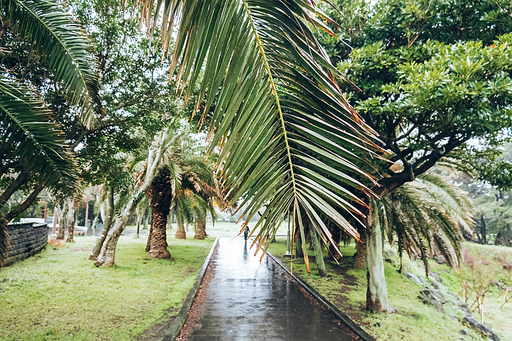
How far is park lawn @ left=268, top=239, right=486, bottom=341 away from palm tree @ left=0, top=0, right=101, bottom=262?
6298 millimetres

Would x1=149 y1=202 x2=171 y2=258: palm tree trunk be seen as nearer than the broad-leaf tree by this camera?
No

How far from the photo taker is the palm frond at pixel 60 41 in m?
3.12

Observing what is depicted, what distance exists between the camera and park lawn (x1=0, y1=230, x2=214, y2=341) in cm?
495

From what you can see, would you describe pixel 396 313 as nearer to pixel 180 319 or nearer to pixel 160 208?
pixel 180 319

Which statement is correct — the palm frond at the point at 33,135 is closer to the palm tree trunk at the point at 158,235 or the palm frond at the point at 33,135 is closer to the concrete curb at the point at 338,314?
the concrete curb at the point at 338,314

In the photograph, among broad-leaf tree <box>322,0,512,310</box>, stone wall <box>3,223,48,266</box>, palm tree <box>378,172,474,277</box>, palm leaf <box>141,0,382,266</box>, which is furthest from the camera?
stone wall <box>3,223,48,266</box>

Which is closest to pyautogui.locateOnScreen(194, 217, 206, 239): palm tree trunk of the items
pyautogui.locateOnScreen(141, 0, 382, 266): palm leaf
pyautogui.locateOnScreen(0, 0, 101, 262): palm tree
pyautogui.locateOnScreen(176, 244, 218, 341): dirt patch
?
pyautogui.locateOnScreen(176, 244, 218, 341): dirt patch

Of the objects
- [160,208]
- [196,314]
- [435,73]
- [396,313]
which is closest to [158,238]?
[160,208]

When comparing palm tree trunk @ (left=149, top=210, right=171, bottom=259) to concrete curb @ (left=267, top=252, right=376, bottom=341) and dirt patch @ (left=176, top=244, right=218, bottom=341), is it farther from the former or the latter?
concrete curb @ (left=267, top=252, right=376, bottom=341)

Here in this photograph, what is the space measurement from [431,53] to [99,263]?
11.8 m

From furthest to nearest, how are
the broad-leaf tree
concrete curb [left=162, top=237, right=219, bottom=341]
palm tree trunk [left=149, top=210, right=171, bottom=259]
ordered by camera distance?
palm tree trunk [left=149, top=210, right=171, bottom=259], concrete curb [left=162, top=237, right=219, bottom=341], the broad-leaf tree

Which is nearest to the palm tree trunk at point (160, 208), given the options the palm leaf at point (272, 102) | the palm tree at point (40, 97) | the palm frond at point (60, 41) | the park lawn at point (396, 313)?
the park lawn at point (396, 313)

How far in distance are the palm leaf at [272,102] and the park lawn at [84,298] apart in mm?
5269

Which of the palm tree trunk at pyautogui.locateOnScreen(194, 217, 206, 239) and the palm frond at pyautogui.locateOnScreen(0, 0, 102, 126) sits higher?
the palm frond at pyautogui.locateOnScreen(0, 0, 102, 126)
